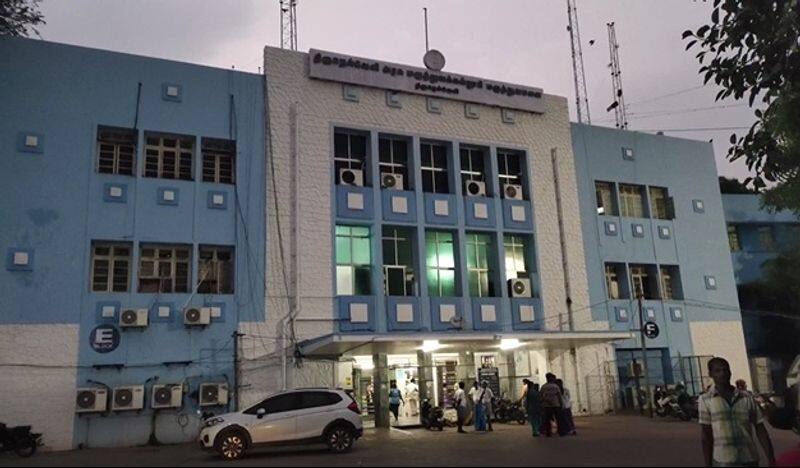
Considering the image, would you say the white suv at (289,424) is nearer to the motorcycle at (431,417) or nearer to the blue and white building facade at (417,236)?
the blue and white building facade at (417,236)

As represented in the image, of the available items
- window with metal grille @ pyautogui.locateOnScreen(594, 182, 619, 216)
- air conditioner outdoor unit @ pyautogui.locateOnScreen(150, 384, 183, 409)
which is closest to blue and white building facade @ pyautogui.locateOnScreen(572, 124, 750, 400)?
window with metal grille @ pyautogui.locateOnScreen(594, 182, 619, 216)

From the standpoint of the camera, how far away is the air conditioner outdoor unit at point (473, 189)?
25.2m

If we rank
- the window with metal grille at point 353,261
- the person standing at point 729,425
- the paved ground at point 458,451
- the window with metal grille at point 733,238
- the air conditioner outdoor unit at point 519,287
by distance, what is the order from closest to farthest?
the person standing at point 729,425, the paved ground at point 458,451, the window with metal grille at point 353,261, the air conditioner outdoor unit at point 519,287, the window with metal grille at point 733,238

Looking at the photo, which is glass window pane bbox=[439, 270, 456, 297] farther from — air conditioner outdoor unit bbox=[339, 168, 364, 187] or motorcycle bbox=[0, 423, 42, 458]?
motorcycle bbox=[0, 423, 42, 458]

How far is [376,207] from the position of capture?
76.8 feet

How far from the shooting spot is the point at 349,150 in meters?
24.2

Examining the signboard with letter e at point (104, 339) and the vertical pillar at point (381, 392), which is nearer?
the signboard with letter e at point (104, 339)

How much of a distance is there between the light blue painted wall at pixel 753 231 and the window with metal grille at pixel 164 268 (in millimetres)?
26803

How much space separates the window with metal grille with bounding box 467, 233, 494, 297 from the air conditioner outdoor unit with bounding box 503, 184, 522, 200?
172cm

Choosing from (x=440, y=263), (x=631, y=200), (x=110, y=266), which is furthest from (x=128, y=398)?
Result: (x=631, y=200)

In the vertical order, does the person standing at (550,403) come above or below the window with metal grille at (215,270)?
below

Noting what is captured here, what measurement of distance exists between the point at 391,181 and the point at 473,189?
3.24 m

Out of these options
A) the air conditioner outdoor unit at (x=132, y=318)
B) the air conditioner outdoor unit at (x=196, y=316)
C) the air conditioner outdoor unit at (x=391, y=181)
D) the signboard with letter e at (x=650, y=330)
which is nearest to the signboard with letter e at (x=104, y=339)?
the air conditioner outdoor unit at (x=132, y=318)

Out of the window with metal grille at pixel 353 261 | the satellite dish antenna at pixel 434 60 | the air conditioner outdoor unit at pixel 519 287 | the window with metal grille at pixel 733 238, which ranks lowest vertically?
the air conditioner outdoor unit at pixel 519 287
